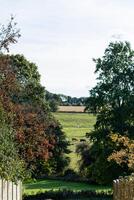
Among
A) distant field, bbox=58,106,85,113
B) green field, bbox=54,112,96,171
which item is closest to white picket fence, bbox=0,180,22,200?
green field, bbox=54,112,96,171

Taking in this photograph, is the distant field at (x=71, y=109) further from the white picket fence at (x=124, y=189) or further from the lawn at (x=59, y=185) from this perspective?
the white picket fence at (x=124, y=189)

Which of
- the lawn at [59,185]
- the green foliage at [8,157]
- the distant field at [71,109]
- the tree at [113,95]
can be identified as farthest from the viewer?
the distant field at [71,109]

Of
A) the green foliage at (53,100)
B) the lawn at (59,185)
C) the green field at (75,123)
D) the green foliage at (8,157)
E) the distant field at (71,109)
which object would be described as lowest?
the lawn at (59,185)

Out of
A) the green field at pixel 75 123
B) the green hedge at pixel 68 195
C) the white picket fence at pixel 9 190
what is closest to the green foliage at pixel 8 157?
the white picket fence at pixel 9 190

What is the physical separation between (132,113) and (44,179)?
17.8m

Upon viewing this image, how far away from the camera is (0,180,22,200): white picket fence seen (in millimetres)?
16859

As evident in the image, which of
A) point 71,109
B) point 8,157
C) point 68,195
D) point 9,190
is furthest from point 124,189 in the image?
point 71,109

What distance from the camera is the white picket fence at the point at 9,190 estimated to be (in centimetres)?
1686

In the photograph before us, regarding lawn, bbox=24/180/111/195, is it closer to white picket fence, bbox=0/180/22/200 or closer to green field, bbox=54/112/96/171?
green field, bbox=54/112/96/171

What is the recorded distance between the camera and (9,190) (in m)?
17.2

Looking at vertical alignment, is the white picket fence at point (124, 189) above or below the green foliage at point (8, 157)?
below

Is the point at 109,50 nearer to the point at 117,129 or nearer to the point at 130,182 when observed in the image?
the point at 117,129

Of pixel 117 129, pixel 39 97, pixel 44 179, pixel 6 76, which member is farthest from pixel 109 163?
pixel 6 76

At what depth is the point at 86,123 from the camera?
96812 mm
